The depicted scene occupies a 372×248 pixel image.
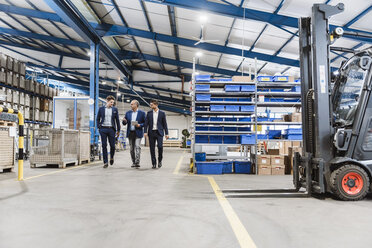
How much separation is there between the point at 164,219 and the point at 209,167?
186 inches

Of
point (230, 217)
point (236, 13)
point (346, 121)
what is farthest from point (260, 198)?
point (236, 13)

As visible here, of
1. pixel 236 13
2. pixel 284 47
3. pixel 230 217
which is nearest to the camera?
pixel 230 217

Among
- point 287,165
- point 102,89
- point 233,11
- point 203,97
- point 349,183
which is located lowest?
point 287,165

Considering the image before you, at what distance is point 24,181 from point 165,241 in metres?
4.45

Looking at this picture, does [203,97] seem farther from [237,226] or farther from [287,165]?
[237,226]

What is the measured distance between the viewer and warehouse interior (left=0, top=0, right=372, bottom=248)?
2.77 m

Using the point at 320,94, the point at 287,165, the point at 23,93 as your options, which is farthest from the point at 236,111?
the point at 23,93

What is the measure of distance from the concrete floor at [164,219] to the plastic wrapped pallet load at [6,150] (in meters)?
2.89

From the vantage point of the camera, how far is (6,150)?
7.19 meters

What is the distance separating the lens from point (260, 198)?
4211 millimetres

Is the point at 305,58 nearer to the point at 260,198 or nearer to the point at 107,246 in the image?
the point at 260,198

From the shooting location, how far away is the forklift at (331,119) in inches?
162

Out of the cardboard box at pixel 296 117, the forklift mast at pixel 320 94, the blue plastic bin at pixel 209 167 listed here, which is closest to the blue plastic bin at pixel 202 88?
the blue plastic bin at pixel 209 167

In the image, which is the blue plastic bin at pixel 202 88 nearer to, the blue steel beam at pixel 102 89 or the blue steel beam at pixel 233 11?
the blue steel beam at pixel 233 11
